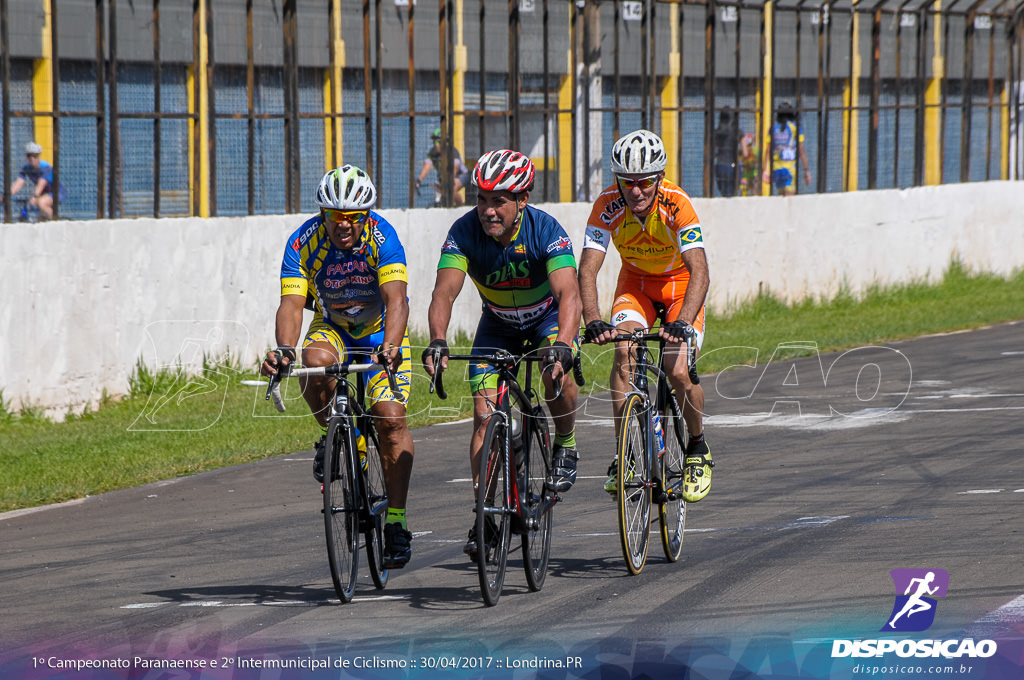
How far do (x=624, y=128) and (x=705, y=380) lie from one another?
24.4 feet

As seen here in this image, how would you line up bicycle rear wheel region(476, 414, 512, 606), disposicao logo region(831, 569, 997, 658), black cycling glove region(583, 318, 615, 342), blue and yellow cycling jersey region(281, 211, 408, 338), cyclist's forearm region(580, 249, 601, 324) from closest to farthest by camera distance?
disposicao logo region(831, 569, 997, 658), bicycle rear wheel region(476, 414, 512, 606), blue and yellow cycling jersey region(281, 211, 408, 338), black cycling glove region(583, 318, 615, 342), cyclist's forearm region(580, 249, 601, 324)

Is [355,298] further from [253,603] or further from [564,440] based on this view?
[253,603]

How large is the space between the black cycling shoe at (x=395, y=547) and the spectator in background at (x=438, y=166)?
1237 cm

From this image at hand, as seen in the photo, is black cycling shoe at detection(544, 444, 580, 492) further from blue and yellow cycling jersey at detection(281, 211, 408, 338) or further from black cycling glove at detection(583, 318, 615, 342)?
blue and yellow cycling jersey at detection(281, 211, 408, 338)

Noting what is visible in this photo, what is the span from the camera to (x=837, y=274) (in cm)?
2486

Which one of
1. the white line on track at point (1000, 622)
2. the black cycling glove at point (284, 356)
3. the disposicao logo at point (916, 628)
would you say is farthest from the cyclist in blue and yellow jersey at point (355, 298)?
the white line on track at point (1000, 622)

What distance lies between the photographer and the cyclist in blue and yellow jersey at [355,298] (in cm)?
759

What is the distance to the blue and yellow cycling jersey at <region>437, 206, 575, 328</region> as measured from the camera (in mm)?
7875

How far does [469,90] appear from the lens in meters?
20.6

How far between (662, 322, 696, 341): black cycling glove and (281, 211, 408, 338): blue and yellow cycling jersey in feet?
4.56

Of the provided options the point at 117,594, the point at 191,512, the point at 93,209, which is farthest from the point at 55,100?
the point at 117,594

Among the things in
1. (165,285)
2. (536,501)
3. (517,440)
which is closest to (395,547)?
(536,501)

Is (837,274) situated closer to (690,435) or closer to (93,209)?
(93,209)

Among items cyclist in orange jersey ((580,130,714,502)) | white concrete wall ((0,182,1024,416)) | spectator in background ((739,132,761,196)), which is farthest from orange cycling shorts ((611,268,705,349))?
spectator in background ((739,132,761,196))
